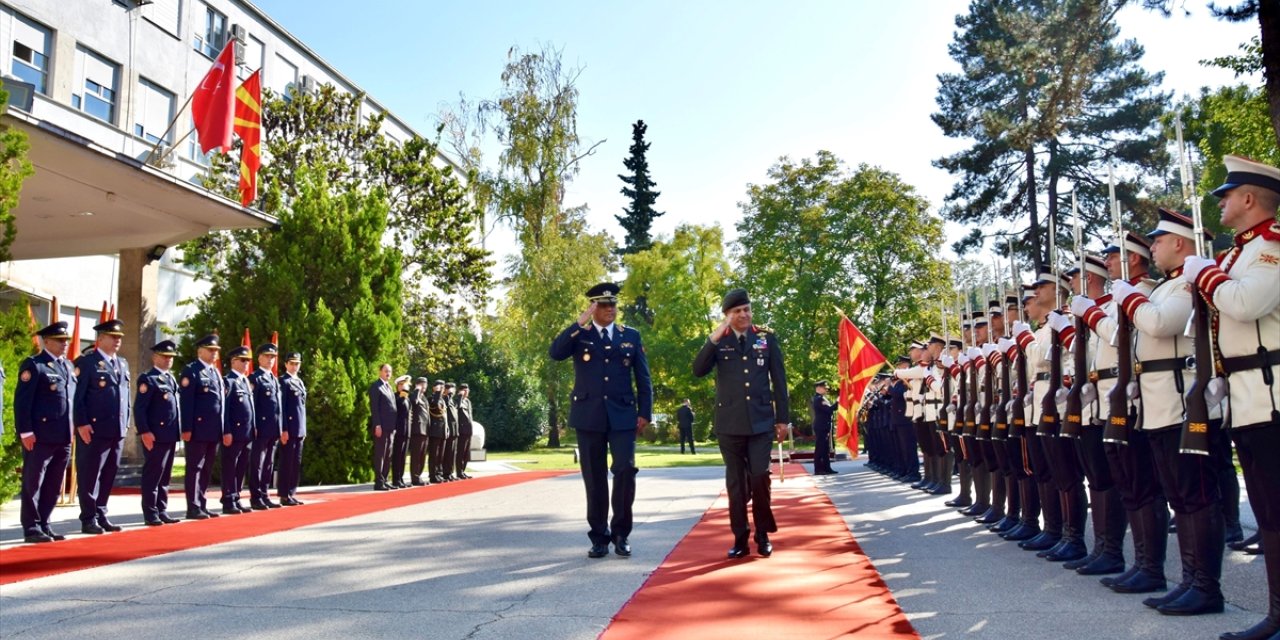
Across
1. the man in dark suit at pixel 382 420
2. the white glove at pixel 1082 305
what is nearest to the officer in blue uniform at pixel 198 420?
the man in dark suit at pixel 382 420

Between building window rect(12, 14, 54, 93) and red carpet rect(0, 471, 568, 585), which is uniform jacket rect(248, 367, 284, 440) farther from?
building window rect(12, 14, 54, 93)

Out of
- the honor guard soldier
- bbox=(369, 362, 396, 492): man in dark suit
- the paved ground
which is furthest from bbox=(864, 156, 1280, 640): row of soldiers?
bbox=(369, 362, 396, 492): man in dark suit

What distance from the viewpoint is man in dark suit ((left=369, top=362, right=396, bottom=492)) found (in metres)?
14.3

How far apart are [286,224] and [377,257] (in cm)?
163

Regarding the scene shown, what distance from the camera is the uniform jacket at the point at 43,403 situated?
7.96 meters

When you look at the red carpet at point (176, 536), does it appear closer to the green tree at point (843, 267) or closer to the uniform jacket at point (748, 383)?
the uniform jacket at point (748, 383)

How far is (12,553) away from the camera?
6.93m

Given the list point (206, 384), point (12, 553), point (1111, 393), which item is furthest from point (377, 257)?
point (1111, 393)

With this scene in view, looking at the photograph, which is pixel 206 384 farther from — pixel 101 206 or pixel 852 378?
pixel 852 378

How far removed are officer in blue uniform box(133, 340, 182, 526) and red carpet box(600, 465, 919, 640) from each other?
537cm

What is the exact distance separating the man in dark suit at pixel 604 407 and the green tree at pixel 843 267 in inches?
1179

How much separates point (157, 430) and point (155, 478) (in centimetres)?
49

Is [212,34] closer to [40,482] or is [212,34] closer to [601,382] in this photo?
[40,482]

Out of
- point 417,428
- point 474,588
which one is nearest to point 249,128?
point 417,428
